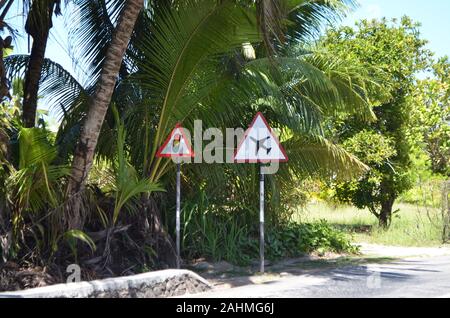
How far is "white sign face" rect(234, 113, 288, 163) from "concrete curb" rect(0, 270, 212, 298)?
2362 millimetres

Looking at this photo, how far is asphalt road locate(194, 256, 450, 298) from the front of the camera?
27.9 feet

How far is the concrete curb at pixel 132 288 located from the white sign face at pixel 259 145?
7.75 feet

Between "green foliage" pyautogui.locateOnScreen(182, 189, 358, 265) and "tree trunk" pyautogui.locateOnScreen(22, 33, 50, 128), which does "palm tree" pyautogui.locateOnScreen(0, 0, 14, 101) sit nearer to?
"tree trunk" pyautogui.locateOnScreen(22, 33, 50, 128)

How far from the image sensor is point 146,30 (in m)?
11.1

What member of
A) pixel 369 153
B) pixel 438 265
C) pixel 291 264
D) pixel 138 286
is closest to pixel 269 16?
pixel 138 286

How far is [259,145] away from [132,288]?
143 inches

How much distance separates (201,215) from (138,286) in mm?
3671

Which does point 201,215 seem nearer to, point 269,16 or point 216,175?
point 216,175

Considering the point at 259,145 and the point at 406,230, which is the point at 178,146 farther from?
the point at 406,230

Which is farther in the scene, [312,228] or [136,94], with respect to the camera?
[312,228]

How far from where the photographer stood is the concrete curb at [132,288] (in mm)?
6797

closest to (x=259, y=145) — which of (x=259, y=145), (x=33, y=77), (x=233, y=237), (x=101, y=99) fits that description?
(x=259, y=145)

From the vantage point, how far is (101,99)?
930 centimetres

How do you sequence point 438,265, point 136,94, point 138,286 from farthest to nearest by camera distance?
point 438,265, point 136,94, point 138,286
